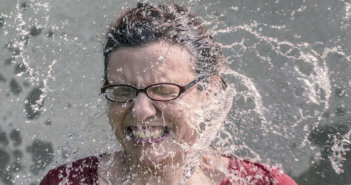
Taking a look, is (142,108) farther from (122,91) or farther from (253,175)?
(253,175)

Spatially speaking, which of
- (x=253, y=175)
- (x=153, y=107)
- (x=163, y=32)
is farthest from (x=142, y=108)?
(x=253, y=175)

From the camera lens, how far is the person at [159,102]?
1.97 meters

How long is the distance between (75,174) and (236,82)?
1.60 meters

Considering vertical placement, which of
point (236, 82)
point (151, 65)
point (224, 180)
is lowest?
point (224, 180)

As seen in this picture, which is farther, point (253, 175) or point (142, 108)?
point (253, 175)

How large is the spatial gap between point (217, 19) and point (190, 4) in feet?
0.94

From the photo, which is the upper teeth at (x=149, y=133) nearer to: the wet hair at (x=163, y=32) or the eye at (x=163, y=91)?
the eye at (x=163, y=91)

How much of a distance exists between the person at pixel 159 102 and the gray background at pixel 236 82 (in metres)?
0.54

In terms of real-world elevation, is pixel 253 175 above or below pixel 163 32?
below

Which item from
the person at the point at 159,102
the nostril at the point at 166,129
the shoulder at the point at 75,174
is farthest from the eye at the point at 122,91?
the shoulder at the point at 75,174

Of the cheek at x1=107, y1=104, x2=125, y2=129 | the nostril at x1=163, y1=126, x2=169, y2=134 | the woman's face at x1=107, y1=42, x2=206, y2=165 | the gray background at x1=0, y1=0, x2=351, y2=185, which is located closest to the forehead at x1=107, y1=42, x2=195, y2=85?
the woman's face at x1=107, y1=42, x2=206, y2=165

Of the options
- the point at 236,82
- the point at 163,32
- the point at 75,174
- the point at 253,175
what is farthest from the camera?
the point at 236,82

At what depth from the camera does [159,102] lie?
1.99 metres

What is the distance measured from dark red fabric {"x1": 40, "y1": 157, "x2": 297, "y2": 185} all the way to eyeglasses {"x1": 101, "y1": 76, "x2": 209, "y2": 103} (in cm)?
50
